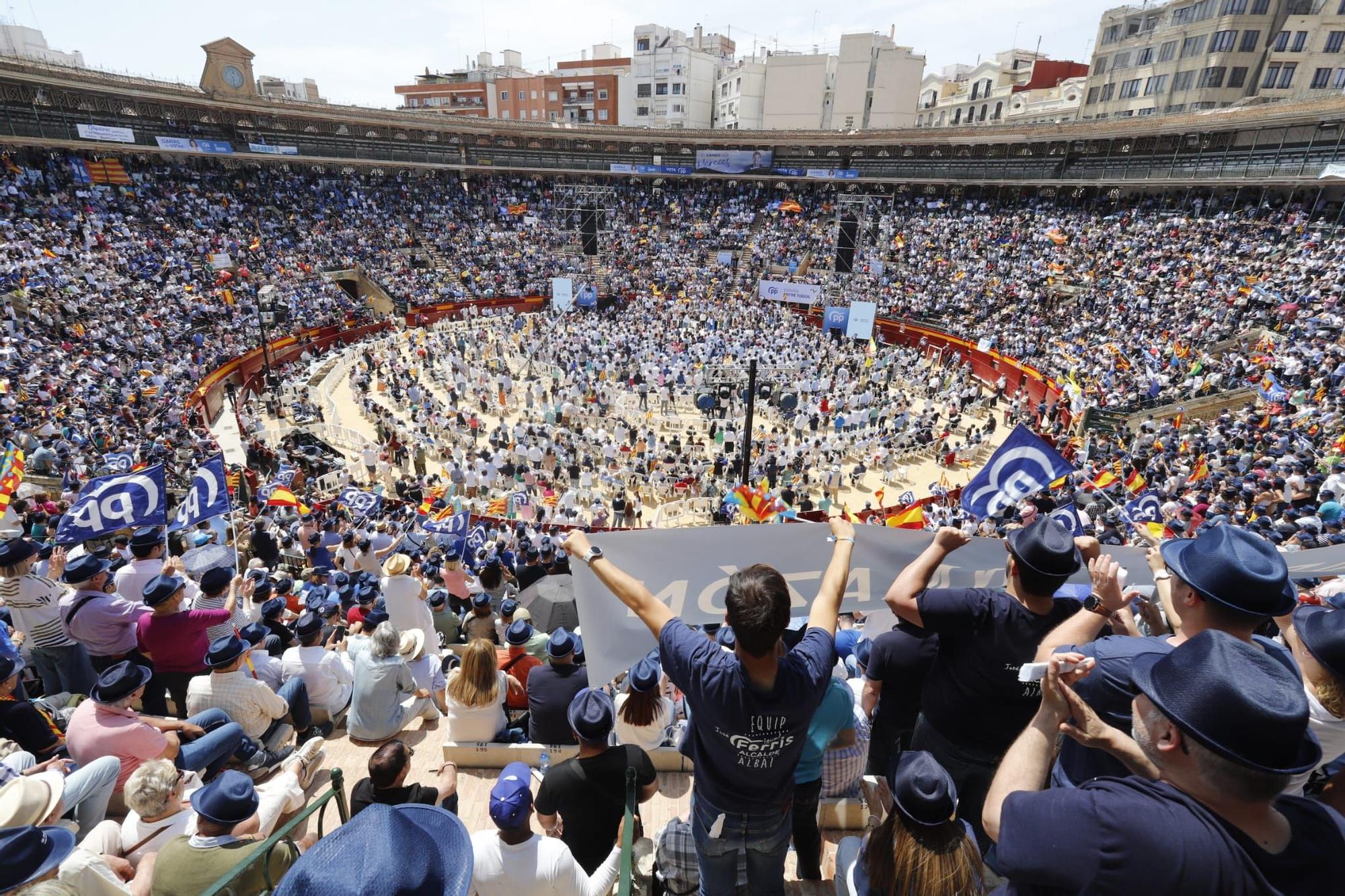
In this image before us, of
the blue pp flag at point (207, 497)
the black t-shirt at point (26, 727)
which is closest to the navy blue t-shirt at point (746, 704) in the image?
the black t-shirt at point (26, 727)

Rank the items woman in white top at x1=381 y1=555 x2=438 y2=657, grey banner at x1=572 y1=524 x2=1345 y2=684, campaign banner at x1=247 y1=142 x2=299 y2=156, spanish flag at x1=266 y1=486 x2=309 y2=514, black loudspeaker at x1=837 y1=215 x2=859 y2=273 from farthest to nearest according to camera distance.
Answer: black loudspeaker at x1=837 y1=215 x2=859 y2=273, campaign banner at x1=247 y1=142 x2=299 y2=156, spanish flag at x1=266 y1=486 x2=309 y2=514, woman in white top at x1=381 y1=555 x2=438 y2=657, grey banner at x1=572 y1=524 x2=1345 y2=684

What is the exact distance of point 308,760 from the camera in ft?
15.0

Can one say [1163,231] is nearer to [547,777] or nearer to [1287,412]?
[1287,412]

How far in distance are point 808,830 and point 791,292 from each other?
3536 centimetres

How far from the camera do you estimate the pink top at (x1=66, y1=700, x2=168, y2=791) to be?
3.98m

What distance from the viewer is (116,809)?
13.5ft

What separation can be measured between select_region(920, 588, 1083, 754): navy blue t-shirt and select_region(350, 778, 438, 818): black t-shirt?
2634 mm

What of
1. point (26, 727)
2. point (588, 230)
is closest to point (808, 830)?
point (26, 727)

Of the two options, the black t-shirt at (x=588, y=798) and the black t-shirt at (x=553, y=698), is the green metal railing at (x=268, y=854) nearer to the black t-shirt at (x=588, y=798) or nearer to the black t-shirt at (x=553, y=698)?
the black t-shirt at (x=588, y=798)

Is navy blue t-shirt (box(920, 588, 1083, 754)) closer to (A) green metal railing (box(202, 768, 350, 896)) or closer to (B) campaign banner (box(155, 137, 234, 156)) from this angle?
(A) green metal railing (box(202, 768, 350, 896))

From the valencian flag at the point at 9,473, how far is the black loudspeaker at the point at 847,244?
132 feet

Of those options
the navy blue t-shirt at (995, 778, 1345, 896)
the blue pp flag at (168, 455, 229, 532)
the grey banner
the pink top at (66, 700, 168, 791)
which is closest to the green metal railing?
the grey banner

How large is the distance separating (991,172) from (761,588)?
4761 centimetres

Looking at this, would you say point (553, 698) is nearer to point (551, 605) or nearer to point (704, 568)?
point (704, 568)
